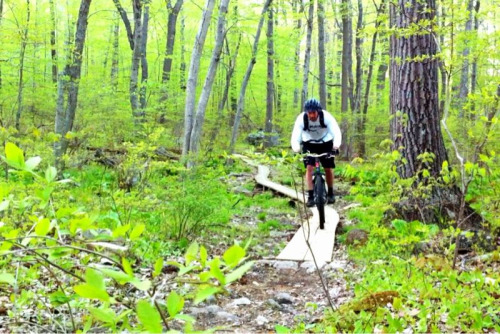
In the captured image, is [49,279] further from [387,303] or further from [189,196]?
[387,303]

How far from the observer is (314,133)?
655 cm

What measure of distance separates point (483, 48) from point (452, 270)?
7.37ft

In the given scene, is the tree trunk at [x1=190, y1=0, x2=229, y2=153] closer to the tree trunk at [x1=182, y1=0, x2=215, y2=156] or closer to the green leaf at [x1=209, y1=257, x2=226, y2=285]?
the tree trunk at [x1=182, y1=0, x2=215, y2=156]

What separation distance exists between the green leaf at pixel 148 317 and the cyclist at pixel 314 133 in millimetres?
5588

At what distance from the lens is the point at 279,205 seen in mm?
9078

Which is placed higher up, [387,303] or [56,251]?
Answer: [56,251]

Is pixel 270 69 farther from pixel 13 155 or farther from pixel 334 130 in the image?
pixel 13 155

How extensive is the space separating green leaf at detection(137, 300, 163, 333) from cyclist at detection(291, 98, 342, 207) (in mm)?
5588

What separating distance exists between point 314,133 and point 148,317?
19.4 ft

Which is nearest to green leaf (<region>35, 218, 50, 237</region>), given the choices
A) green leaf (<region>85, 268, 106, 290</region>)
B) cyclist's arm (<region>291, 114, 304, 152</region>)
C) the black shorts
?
green leaf (<region>85, 268, 106, 290</region>)

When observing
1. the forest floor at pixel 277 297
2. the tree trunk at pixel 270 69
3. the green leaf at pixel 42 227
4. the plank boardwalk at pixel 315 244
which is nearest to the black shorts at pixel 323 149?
the plank boardwalk at pixel 315 244

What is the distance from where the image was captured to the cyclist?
6.38 meters

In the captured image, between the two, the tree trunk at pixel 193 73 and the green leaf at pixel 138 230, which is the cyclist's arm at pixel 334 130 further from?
the green leaf at pixel 138 230

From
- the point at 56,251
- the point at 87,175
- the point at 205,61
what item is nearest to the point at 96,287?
the point at 56,251
